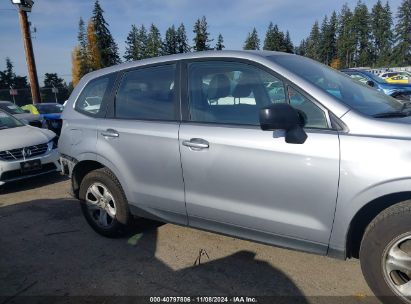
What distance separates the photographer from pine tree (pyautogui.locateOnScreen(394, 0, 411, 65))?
87.5 m

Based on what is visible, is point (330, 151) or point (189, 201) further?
point (189, 201)

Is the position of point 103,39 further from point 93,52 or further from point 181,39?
point 181,39

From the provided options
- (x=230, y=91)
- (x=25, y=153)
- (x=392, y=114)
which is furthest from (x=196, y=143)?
(x=25, y=153)

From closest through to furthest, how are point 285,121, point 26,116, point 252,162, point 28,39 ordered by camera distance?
1. point 285,121
2. point 252,162
3. point 26,116
4. point 28,39

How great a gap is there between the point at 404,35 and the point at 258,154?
336 ft

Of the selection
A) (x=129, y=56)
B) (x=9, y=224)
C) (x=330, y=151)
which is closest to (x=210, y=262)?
(x=330, y=151)

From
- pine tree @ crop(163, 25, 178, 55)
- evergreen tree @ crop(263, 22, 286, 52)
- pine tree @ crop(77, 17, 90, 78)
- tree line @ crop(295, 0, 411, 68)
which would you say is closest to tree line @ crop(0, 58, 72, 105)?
pine tree @ crop(77, 17, 90, 78)

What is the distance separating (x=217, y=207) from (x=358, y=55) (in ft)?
364

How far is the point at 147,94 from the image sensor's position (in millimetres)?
3648

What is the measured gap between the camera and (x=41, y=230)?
14.9 ft

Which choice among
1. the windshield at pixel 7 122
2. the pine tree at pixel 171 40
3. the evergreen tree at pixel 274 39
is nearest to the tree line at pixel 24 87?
the windshield at pixel 7 122

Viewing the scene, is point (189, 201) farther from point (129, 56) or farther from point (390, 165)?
point (129, 56)

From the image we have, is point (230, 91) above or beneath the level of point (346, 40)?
beneath

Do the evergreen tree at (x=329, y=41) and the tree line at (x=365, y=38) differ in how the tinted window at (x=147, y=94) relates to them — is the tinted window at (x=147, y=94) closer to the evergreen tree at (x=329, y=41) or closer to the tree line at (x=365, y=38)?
the tree line at (x=365, y=38)
